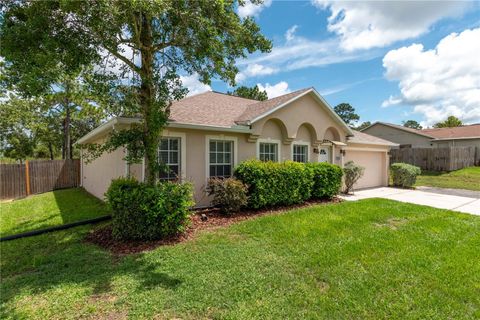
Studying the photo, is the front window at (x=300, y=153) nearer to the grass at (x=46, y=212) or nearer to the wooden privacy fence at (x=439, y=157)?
the grass at (x=46, y=212)

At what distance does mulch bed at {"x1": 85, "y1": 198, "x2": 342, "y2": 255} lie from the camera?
5738 millimetres

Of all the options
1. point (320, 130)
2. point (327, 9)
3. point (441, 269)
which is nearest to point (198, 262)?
point (441, 269)

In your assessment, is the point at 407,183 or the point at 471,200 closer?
the point at 471,200

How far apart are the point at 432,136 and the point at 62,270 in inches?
1374

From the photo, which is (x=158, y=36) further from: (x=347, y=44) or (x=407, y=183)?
(x=407, y=183)

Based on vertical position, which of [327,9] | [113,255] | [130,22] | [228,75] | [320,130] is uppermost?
[327,9]

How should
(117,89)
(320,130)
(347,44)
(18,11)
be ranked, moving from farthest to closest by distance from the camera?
(320,130) → (347,44) → (117,89) → (18,11)

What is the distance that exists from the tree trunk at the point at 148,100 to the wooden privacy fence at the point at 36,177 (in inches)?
466

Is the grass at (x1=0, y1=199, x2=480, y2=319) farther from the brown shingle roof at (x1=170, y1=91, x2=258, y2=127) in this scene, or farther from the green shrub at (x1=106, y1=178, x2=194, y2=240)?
the brown shingle roof at (x1=170, y1=91, x2=258, y2=127)

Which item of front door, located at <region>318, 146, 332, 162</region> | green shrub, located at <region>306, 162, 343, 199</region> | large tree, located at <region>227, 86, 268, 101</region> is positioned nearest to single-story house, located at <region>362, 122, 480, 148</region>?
large tree, located at <region>227, 86, 268, 101</region>

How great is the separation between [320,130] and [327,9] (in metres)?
5.13

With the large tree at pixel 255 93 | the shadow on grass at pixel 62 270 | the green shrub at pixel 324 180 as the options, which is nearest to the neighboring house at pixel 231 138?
the green shrub at pixel 324 180

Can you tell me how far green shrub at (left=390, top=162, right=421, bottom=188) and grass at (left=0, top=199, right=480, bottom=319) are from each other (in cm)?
885

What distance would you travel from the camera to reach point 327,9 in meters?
10.1
